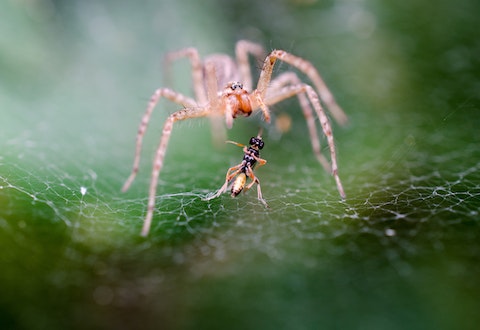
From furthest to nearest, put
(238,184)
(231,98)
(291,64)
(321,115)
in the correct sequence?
(291,64), (231,98), (321,115), (238,184)

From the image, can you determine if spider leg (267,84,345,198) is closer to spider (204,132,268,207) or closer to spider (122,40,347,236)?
spider (122,40,347,236)

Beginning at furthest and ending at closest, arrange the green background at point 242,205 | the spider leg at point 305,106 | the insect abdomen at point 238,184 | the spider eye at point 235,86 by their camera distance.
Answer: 1. the spider leg at point 305,106
2. the spider eye at point 235,86
3. the insect abdomen at point 238,184
4. the green background at point 242,205

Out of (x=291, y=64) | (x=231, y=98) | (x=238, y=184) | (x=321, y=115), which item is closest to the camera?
(x=238, y=184)

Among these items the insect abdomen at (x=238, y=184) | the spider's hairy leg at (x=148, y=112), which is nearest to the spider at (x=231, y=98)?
the spider's hairy leg at (x=148, y=112)

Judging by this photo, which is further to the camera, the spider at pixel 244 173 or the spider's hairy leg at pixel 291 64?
the spider's hairy leg at pixel 291 64

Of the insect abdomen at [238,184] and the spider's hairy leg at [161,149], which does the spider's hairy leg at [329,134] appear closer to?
the insect abdomen at [238,184]

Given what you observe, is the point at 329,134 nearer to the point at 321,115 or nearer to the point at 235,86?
the point at 321,115

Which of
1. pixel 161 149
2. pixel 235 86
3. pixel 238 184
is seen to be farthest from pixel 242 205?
pixel 235 86
